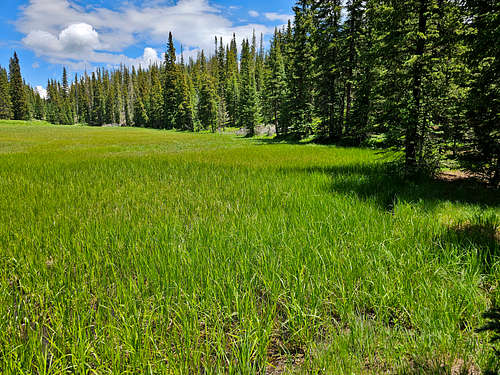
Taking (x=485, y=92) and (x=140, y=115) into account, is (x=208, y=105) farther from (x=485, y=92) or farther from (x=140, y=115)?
(x=485, y=92)

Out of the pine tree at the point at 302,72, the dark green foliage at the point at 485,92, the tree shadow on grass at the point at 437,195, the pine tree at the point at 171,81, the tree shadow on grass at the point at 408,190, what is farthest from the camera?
the pine tree at the point at 171,81

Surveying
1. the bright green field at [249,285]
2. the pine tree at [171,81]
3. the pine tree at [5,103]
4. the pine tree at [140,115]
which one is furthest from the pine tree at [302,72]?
the pine tree at [5,103]

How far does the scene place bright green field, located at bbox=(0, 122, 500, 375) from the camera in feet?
7.37

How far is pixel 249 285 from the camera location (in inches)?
118

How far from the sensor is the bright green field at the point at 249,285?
7.37 ft

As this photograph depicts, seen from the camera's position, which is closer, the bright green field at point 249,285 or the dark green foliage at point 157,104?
the bright green field at point 249,285

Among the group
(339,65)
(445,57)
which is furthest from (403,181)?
(339,65)

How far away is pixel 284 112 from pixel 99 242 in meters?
37.2

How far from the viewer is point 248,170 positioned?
11.5 m

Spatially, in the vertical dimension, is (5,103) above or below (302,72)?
above

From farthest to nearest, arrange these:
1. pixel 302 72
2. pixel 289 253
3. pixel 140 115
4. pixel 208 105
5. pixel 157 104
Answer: pixel 140 115 < pixel 157 104 < pixel 208 105 < pixel 302 72 < pixel 289 253

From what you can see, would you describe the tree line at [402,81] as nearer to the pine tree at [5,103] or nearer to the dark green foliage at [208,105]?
the dark green foliage at [208,105]

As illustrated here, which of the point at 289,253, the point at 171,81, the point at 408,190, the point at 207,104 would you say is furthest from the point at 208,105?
the point at 289,253

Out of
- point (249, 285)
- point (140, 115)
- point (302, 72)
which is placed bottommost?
point (249, 285)
